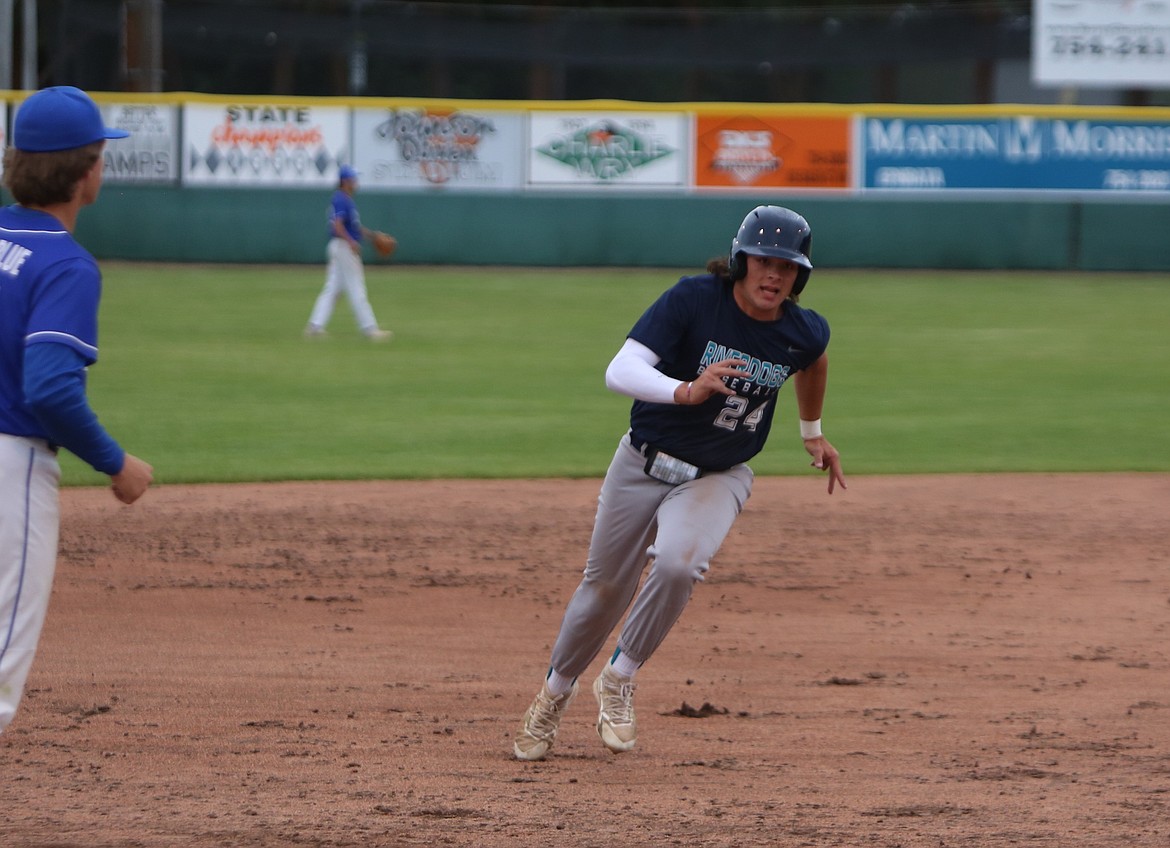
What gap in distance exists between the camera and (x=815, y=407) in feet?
17.8

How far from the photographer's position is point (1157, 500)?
9883 mm

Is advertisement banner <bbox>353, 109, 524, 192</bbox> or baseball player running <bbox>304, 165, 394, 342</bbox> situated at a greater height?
advertisement banner <bbox>353, 109, 524, 192</bbox>

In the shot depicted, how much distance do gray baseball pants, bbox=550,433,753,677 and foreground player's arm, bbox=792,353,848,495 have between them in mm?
349

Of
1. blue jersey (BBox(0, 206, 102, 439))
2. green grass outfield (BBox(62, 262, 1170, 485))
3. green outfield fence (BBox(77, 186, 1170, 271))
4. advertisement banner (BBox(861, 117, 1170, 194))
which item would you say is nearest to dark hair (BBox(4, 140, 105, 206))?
blue jersey (BBox(0, 206, 102, 439))

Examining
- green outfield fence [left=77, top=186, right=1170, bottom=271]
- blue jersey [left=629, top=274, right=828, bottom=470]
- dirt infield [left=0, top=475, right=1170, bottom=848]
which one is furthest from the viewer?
green outfield fence [left=77, top=186, right=1170, bottom=271]

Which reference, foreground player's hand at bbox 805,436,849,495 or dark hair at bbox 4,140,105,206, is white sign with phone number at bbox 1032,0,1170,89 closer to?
foreground player's hand at bbox 805,436,849,495

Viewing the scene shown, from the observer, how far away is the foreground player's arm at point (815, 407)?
5293mm

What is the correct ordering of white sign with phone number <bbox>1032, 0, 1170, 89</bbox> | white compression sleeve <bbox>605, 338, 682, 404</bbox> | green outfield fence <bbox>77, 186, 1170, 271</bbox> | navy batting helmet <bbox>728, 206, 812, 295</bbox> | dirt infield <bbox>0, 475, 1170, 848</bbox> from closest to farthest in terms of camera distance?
dirt infield <bbox>0, 475, 1170, 848</bbox>, white compression sleeve <bbox>605, 338, 682, 404</bbox>, navy batting helmet <bbox>728, 206, 812, 295</bbox>, green outfield fence <bbox>77, 186, 1170, 271</bbox>, white sign with phone number <bbox>1032, 0, 1170, 89</bbox>

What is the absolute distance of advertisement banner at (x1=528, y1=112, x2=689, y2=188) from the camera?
26375 millimetres

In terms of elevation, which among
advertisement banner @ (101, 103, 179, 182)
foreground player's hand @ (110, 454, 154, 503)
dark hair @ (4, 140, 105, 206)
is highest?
advertisement banner @ (101, 103, 179, 182)

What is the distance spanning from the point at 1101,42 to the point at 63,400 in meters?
27.6

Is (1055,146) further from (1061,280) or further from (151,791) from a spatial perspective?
(151,791)

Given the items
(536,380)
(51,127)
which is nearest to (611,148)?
(536,380)

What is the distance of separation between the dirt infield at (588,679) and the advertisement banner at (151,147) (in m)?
17.5
